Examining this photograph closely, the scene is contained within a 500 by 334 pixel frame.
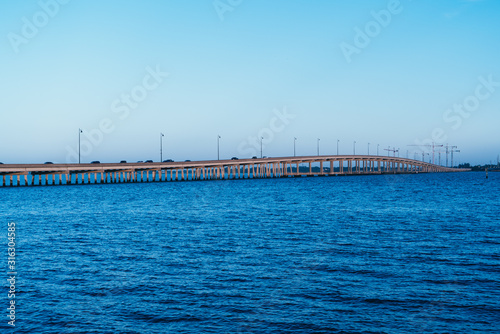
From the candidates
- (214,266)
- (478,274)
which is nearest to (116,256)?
(214,266)

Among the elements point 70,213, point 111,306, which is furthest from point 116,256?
point 70,213

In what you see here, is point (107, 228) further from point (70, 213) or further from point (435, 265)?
point (435, 265)

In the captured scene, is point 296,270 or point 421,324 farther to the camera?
point 296,270

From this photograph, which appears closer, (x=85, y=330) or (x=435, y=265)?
(x=85, y=330)

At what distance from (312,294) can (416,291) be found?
13.0ft

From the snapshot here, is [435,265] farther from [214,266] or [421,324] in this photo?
[214,266]

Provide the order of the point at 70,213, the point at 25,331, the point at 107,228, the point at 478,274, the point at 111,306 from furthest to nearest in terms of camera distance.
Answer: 1. the point at 70,213
2. the point at 107,228
3. the point at 478,274
4. the point at 111,306
5. the point at 25,331

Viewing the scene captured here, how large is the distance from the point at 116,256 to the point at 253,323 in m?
12.9

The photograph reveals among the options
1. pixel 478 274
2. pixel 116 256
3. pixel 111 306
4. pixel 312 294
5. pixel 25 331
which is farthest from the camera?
pixel 116 256

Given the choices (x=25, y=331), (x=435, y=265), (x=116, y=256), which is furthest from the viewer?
(x=116, y=256)

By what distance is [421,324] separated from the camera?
47.8 ft

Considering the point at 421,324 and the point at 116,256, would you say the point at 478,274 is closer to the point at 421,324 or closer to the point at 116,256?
the point at 421,324

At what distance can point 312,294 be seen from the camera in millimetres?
17750

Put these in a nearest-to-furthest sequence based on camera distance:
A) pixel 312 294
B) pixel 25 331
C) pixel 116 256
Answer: pixel 25 331 < pixel 312 294 < pixel 116 256
